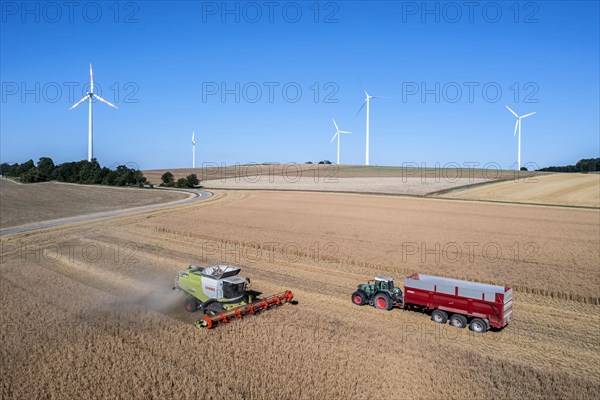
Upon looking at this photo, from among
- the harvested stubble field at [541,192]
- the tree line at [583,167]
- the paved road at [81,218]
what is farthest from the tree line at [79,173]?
the tree line at [583,167]

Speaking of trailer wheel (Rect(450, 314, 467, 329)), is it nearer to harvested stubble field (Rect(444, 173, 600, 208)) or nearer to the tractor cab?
the tractor cab

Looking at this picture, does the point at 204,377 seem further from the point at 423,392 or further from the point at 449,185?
the point at 449,185

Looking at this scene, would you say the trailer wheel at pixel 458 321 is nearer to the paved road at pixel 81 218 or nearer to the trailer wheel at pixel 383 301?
the trailer wheel at pixel 383 301

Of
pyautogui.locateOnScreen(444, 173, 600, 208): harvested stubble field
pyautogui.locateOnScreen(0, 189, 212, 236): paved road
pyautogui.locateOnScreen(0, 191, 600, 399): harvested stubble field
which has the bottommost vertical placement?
pyautogui.locateOnScreen(0, 191, 600, 399): harvested stubble field

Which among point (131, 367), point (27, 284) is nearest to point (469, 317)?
point (131, 367)

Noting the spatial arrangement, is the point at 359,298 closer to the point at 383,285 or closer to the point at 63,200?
the point at 383,285

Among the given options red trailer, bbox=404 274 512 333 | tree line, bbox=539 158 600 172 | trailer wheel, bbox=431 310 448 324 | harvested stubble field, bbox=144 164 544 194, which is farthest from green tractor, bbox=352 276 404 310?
tree line, bbox=539 158 600 172
